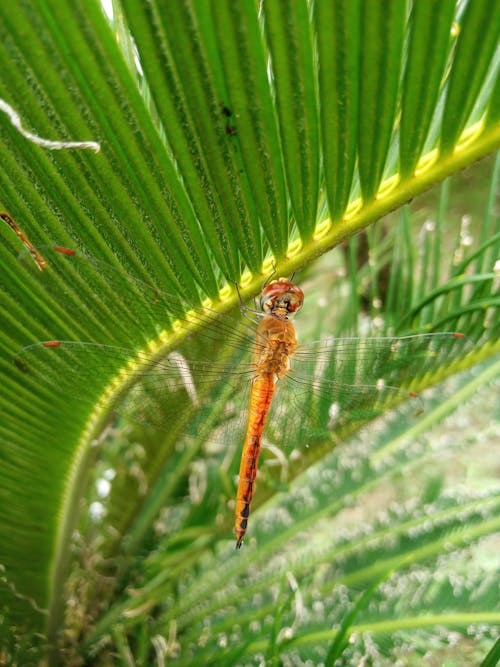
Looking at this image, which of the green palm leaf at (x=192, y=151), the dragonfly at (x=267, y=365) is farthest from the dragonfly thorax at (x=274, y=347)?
the green palm leaf at (x=192, y=151)

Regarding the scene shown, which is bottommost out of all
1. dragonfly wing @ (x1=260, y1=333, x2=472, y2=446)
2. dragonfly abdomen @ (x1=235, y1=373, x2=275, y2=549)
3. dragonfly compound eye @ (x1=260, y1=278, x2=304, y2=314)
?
dragonfly abdomen @ (x1=235, y1=373, x2=275, y2=549)

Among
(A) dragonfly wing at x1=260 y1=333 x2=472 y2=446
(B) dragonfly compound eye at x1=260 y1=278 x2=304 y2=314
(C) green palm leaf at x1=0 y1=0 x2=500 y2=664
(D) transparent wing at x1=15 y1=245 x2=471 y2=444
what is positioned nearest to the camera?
(C) green palm leaf at x1=0 y1=0 x2=500 y2=664

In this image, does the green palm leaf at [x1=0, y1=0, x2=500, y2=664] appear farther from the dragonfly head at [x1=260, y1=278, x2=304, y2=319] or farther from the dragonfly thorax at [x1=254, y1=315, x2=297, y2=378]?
the dragonfly thorax at [x1=254, y1=315, x2=297, y2=378]

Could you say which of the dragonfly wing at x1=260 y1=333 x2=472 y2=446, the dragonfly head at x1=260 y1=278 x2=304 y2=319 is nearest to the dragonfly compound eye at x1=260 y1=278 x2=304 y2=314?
the dragonfly head at x1=260 y1=278 x2=304 y2=319

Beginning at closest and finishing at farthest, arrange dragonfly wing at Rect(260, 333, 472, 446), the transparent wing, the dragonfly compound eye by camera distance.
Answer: the transparent wing → the dragonfly compound eye → dragonfly wing at Rect(260, 333, 472, 446)

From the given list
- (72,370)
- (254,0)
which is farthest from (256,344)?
(254,0)

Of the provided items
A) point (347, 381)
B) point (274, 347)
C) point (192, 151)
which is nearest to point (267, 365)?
point (274, 347)

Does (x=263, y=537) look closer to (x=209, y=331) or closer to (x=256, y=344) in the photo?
(x=256, y=344)

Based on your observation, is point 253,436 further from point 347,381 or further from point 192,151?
point 192,151
